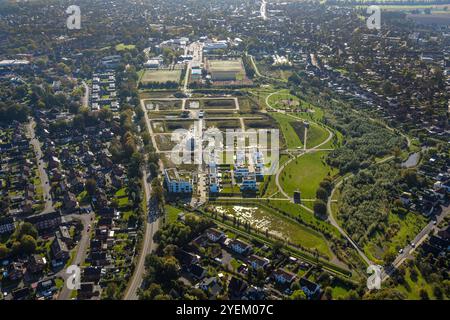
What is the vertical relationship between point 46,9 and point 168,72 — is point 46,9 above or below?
above

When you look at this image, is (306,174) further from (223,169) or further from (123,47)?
(123,47)

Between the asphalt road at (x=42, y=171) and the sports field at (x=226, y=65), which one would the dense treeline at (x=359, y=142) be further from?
the asphalt road at (x=42, y=171)

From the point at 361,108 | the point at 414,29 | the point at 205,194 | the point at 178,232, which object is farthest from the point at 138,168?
the point at 414,29

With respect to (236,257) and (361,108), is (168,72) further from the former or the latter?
(236,257)

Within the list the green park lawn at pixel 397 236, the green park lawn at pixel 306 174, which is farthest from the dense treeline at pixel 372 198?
the green park lawn at pixel 306 174

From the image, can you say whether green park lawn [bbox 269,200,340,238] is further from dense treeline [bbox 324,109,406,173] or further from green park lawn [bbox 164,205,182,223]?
dense treeline [bbox 324,109,406,173]

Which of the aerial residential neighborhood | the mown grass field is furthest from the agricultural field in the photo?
the mown grass field
